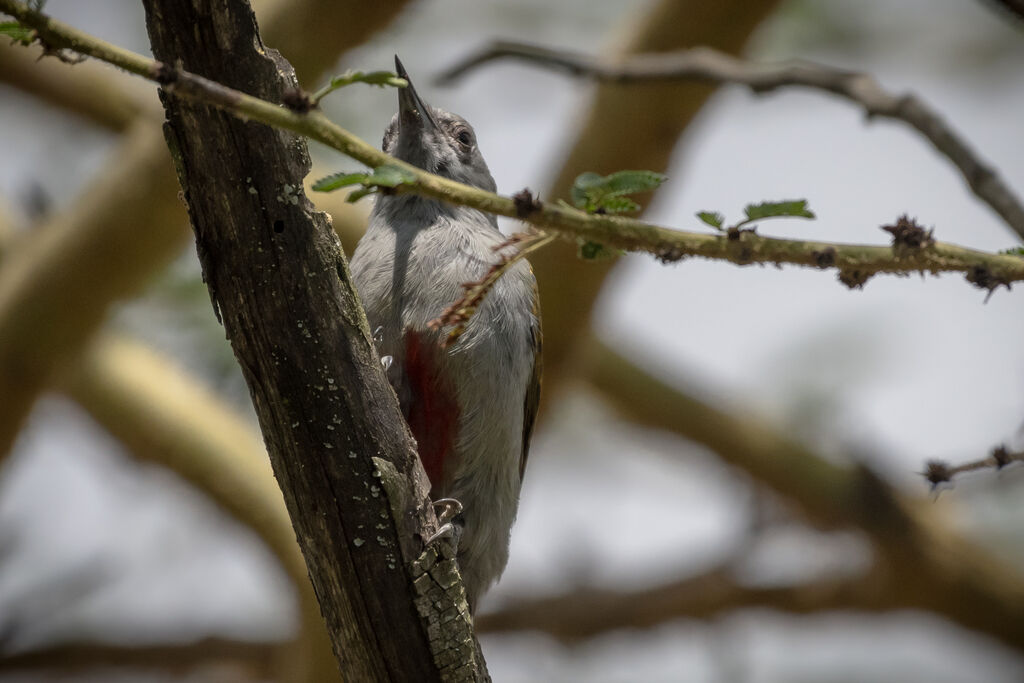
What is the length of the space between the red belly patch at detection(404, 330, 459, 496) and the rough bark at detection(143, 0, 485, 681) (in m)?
0.87

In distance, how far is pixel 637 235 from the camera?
2.17 metres

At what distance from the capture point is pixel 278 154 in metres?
2.63

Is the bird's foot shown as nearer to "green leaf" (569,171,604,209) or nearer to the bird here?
the bird

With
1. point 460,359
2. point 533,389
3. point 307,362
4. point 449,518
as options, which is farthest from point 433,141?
point 307,362

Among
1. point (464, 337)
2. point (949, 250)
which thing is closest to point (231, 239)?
point (464, 337)

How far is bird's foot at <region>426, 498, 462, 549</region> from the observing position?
3.13 m

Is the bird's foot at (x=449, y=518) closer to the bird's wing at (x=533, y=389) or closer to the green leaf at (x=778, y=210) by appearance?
the bird's wing at (x=533, y=389)

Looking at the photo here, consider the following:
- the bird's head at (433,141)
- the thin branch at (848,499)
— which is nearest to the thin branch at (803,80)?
the bird's head at (433,141)

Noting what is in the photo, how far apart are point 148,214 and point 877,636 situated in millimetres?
5889

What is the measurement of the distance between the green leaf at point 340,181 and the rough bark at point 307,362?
1.62 feet

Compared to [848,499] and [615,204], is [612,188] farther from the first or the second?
[848,499]

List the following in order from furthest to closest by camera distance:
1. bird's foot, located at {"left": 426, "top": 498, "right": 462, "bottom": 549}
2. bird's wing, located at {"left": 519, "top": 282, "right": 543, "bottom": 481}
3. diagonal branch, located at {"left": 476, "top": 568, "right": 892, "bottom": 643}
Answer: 1. diagonal branch, located at {"left": 476, "top": 568, "right": 892, "bottom": 643}
2. bird's wing, located at {"left": 519, "top": 282, "right": 543, "bottom": 481}
3. bird's foot, located at {"left": 426, "top": 498, "right": 462, "bottom": 549}

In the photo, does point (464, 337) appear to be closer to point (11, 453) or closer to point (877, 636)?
point (11, 453)

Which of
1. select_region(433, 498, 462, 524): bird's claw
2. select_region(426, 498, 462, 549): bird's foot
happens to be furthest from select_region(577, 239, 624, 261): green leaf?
select_region(433, 498, 462, 524): bird's claw
